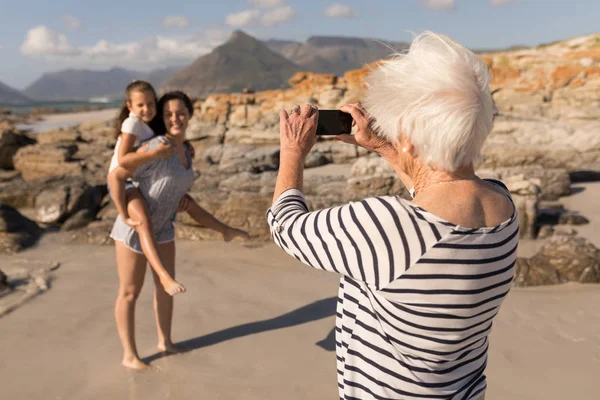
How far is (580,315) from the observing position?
4.39m

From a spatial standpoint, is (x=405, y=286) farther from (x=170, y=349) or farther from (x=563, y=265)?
(x=563, y=265)

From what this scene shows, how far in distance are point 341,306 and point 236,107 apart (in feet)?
62.5

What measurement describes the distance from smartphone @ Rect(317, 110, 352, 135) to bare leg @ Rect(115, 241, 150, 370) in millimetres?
2276

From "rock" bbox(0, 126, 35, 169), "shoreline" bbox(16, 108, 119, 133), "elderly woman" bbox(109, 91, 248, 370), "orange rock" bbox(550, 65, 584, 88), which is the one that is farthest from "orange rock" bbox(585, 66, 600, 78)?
"shoreline" bbox(16, 108, 119, 133)

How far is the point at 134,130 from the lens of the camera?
3520 millimetres

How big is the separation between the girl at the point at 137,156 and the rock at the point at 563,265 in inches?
139

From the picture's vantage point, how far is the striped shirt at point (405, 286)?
1.36 metres

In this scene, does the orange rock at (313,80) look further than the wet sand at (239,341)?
Yes

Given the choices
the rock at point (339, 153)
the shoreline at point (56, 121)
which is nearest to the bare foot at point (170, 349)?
the rock at point (339, 153)

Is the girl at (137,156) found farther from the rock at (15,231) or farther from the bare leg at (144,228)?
the rock at (15,231)

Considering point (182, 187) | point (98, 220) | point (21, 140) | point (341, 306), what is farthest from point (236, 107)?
point (341, 306)

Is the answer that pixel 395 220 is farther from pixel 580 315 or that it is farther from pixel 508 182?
pixel 508 182

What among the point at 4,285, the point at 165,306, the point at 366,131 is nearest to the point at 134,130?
the point at 165,306

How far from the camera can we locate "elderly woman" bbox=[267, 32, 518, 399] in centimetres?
137
